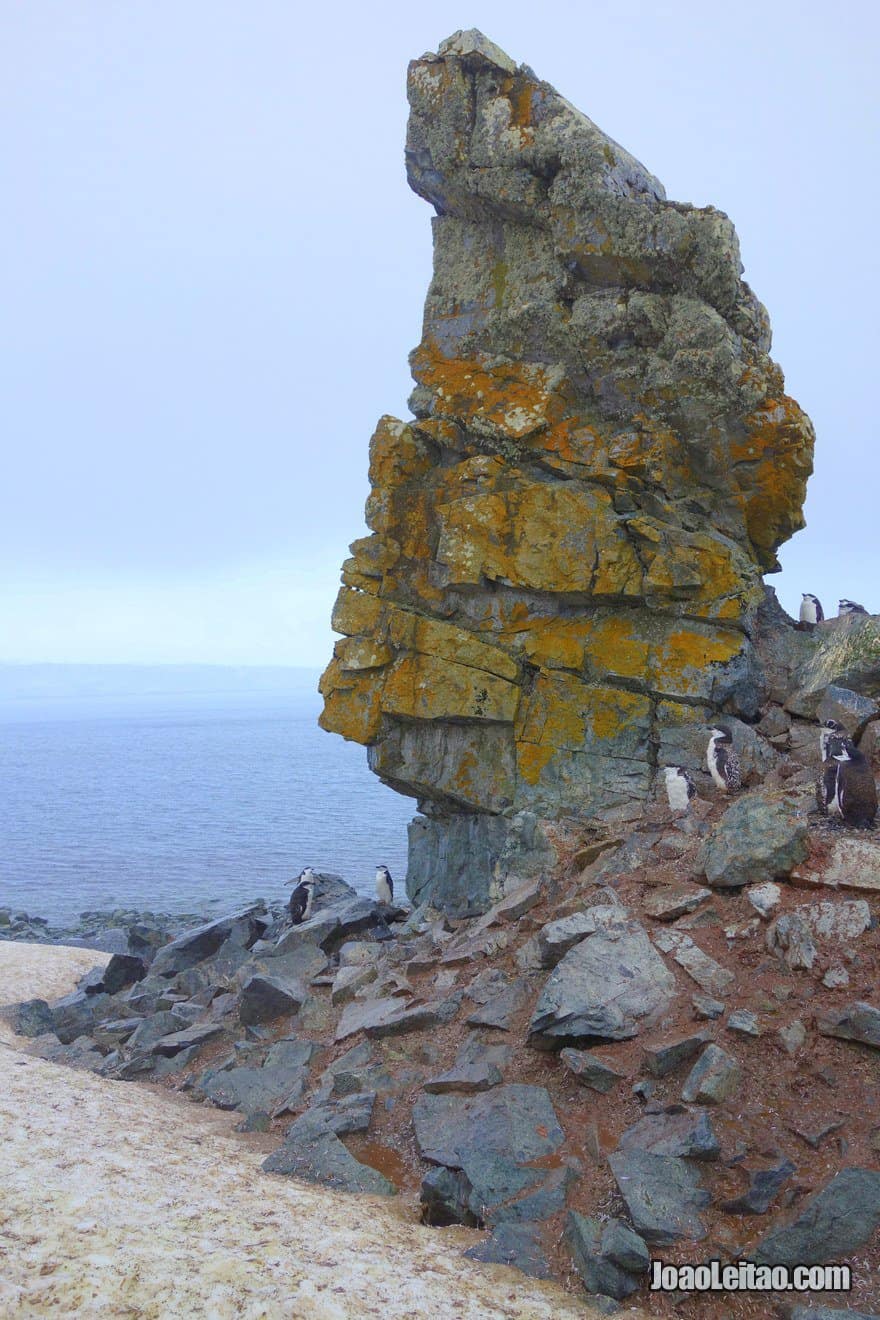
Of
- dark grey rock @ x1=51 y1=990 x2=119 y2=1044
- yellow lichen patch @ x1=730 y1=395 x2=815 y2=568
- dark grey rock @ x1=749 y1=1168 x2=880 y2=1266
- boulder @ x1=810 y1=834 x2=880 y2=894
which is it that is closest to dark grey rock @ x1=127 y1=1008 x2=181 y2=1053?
dark grey rock @ x1=51 y1=990 x2=119 y2=1044

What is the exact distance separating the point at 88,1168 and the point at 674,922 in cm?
682

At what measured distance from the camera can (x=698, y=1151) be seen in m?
7.40

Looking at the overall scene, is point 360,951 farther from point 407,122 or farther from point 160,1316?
point 407,122

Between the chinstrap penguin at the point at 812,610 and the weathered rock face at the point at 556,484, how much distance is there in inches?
86.4

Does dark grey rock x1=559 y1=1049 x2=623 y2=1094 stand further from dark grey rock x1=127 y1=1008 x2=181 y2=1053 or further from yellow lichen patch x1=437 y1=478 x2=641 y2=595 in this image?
yellow lichen patch x1=437 y1=478 x2=641 y2=595

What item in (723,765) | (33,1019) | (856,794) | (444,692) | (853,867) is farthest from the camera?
(33,1019)

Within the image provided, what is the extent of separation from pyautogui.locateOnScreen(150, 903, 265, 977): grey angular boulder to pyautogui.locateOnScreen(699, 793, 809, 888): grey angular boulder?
37.9ft

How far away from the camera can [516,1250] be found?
7.27m

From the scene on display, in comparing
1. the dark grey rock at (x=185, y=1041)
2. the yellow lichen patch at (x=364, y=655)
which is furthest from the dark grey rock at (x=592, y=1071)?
the yellow lichen patch at (x=364, y=655)

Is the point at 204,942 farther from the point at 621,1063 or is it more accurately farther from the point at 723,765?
the point at 621,1063

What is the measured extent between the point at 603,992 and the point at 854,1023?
2.47m

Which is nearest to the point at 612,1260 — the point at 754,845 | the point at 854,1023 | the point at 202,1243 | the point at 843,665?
the point at 854,1023

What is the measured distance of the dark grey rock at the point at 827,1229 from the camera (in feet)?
21.5

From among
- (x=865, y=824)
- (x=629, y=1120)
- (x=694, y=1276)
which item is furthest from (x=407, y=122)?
(x=694, y=1276)
